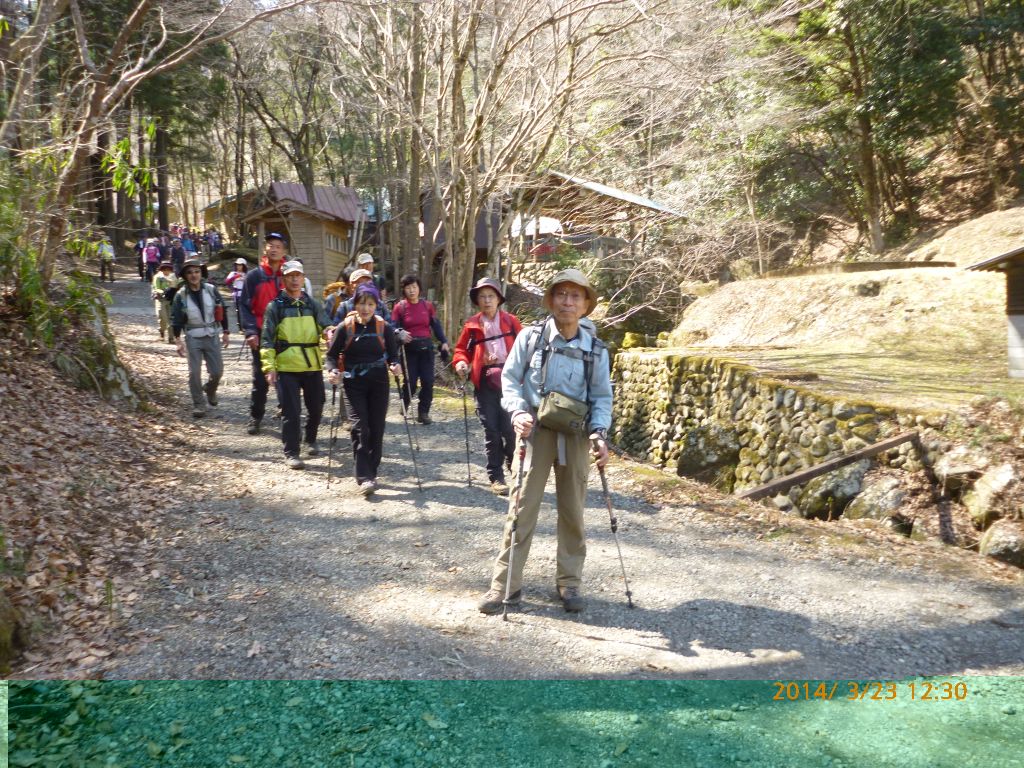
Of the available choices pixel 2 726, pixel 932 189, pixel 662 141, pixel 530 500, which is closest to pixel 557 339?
pixel 530 500

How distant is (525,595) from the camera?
5.35 meters

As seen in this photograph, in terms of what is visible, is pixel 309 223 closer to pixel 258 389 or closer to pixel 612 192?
pixel 612 192

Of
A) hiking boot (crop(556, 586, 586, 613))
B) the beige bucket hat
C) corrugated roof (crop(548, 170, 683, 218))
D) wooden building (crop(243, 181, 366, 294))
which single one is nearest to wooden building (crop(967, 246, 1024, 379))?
the beige bucket hat

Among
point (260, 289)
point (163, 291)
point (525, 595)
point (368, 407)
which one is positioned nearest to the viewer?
point (525, 595)

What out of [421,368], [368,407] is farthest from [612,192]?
[368,407]

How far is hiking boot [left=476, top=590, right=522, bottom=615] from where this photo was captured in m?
4.98

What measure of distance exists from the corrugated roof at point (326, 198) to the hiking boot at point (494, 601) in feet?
98.3

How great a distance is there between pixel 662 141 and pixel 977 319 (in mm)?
7805

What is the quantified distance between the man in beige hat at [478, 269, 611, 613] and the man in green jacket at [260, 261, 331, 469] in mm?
3684

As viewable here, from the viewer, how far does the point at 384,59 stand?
→ 14594 mm

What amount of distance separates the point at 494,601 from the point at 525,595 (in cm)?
41

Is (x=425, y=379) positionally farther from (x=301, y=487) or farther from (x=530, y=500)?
(x=530, y=500)

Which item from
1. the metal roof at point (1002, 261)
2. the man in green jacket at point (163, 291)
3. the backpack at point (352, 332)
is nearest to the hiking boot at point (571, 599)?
the backpack at point (352, 332)

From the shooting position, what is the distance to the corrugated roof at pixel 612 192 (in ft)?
47.9
